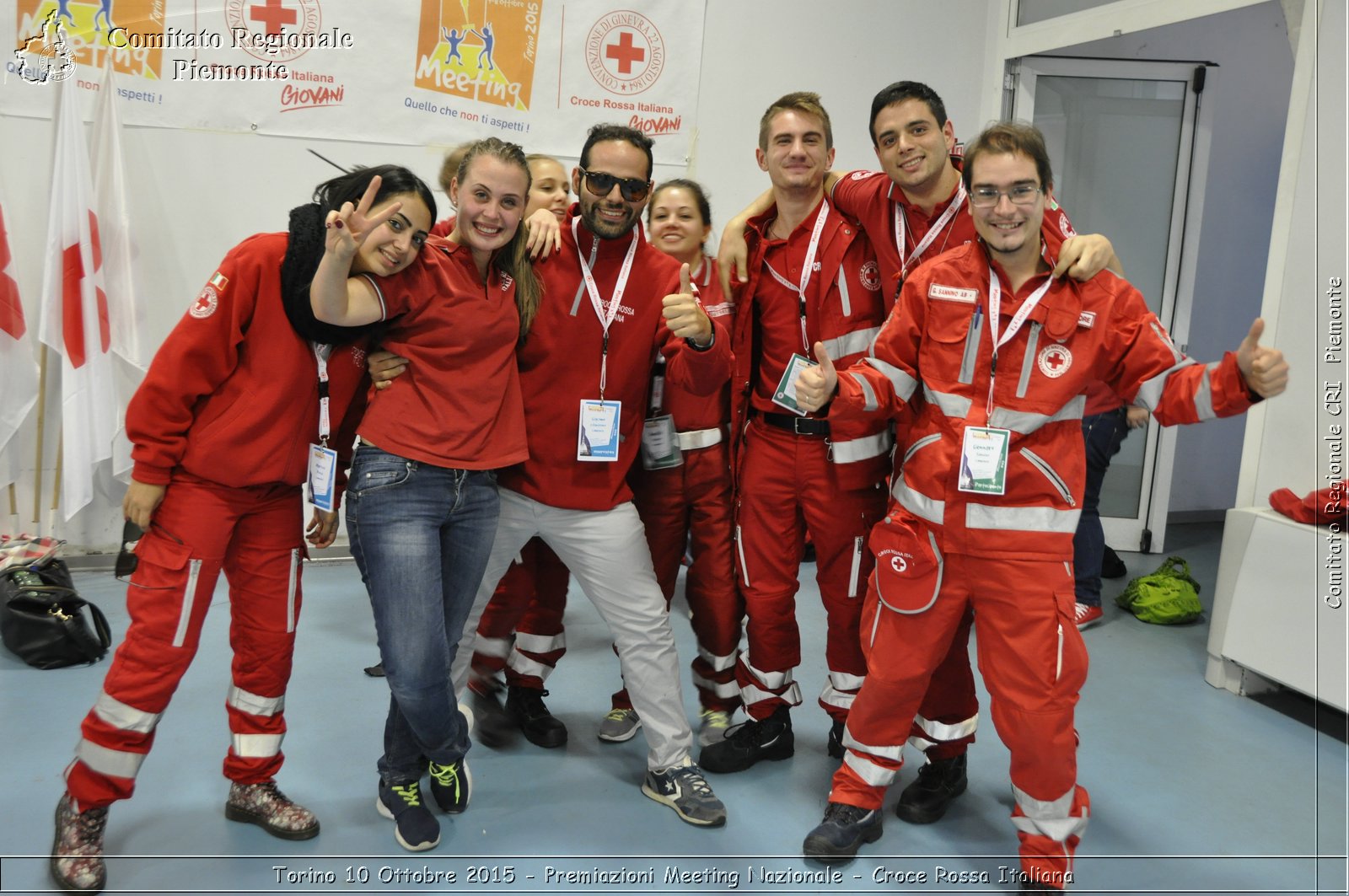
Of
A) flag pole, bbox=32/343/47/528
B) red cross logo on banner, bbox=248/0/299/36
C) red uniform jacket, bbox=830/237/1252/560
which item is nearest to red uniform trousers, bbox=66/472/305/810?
red uniform jacket, bbox=830/237/1252/560

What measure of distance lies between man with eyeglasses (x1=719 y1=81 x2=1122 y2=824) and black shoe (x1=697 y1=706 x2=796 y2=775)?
1.29ft

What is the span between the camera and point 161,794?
2648 millimetres

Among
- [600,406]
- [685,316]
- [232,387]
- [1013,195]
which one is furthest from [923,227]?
[232,387]

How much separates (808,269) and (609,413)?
0.70 m

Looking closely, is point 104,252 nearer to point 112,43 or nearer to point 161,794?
point 112,43

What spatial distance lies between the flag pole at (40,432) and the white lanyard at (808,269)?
3.21 meters

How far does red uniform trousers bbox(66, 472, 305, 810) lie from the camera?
2213mm

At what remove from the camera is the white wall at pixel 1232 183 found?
20.0 ft

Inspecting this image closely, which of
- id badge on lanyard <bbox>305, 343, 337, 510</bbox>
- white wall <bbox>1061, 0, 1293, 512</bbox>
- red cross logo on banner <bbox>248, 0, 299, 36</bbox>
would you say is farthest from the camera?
white wall <bbox>1061, 0, 1293, 512</bbox>

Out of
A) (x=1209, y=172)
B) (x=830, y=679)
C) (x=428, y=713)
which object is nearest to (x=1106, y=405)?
(x=830, y=679)

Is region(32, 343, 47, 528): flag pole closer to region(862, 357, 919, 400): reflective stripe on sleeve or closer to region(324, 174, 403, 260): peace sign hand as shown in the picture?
region(324, 174, 403, 260): peace sign hand

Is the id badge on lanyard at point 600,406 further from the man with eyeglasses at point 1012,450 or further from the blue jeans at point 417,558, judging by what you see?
the man with eyeglasses at point 1012,450

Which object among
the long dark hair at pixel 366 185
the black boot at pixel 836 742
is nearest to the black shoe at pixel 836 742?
the black boot at pixel 836 742

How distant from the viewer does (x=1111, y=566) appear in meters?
5.35
